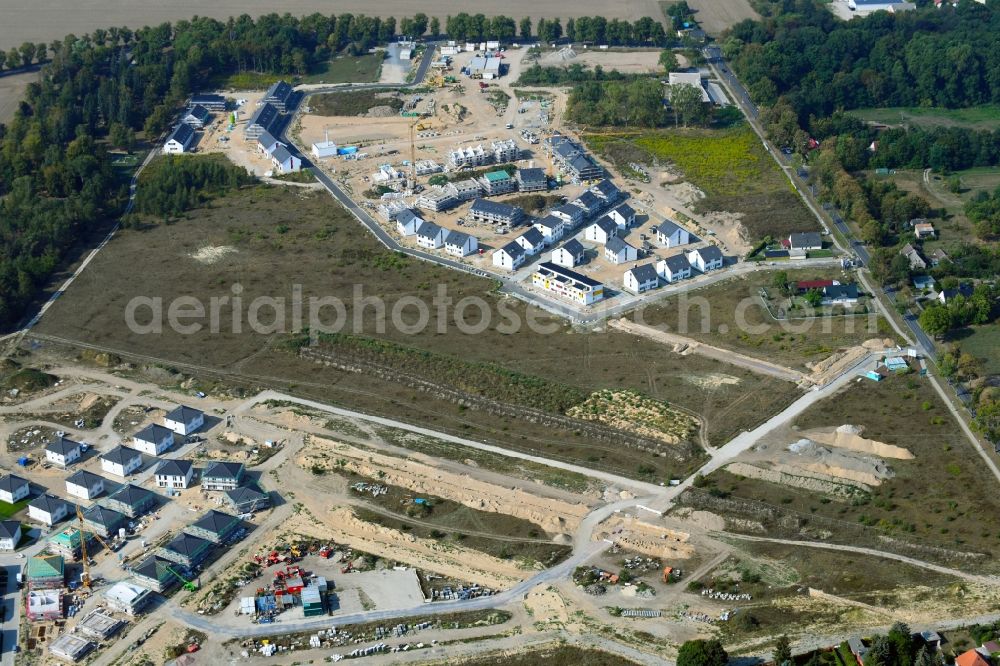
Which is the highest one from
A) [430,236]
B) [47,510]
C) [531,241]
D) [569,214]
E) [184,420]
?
[569,214]

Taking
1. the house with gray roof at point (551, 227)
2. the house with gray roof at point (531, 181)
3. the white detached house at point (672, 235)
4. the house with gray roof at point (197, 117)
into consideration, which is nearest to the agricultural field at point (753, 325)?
the white detached house at point (672, 235)

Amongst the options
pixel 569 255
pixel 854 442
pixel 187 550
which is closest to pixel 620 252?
pixel 569 255

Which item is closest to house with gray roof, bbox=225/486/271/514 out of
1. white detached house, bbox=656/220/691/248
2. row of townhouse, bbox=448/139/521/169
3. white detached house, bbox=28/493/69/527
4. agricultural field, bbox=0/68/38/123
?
white detached house, bbox=28/493/69/527

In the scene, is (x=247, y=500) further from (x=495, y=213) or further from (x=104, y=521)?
(x=495, y=213)

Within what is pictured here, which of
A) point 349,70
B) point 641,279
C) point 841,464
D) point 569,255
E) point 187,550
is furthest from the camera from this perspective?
point 349,70

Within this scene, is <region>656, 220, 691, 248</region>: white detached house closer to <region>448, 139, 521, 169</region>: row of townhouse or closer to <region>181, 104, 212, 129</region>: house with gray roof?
<region>448, 139, 521, 169</region>: row of townhouse

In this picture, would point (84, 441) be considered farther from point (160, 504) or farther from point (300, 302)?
point (300, 302)
